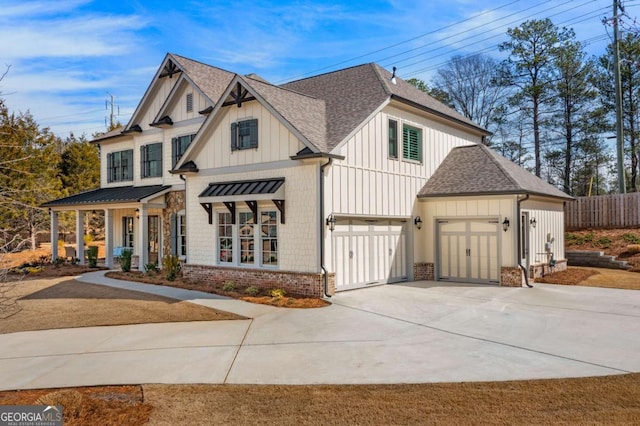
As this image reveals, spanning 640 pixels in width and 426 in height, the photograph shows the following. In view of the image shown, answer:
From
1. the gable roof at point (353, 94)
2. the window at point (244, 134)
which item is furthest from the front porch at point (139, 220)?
the gable roof at point (353, 94)

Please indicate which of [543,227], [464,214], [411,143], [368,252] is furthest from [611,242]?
[368,252]

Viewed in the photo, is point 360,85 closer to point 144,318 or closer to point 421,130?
point 421,130

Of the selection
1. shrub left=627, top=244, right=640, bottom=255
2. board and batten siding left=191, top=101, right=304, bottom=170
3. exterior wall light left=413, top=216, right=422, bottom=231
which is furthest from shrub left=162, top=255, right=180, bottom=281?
shrub left=627, top=244, right=640, bottom=255

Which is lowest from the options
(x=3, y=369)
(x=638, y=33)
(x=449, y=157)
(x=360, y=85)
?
(x=3, y=369)

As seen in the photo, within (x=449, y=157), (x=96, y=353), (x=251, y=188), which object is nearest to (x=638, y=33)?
(x=449, y=157)

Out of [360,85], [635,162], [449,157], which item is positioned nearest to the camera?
[360,85]

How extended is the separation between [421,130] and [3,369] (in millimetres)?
14924

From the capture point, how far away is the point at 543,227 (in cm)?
1784

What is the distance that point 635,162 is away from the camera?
1266 inches

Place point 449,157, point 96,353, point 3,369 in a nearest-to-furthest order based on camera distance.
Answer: point 3,369, point 96,353, point 449,157

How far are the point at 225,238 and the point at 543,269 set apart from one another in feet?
39.1

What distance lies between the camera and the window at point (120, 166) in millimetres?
23344

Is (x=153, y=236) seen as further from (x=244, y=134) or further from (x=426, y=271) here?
(x=426, y=271)

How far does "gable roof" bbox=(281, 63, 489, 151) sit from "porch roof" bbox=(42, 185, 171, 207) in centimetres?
790
